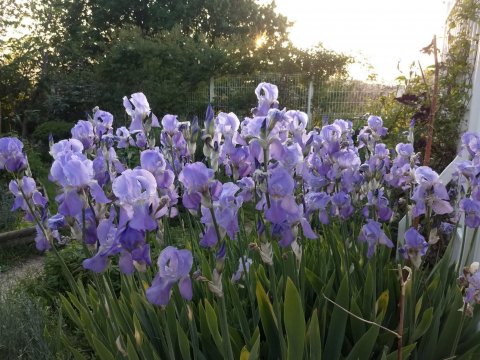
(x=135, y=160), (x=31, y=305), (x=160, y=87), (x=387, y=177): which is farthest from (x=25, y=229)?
(x=160, y=87)

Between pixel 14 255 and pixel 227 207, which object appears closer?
pixel 227 207

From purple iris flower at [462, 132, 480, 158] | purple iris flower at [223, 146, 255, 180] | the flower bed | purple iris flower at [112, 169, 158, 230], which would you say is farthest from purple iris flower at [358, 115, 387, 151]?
purple iris flower at [112, 169, 158, 230]

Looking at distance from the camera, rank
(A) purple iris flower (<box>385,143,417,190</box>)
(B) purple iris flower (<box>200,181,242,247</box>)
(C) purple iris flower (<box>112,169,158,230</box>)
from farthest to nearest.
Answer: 1. (A) purple iris flower (<box>385,143,417,190</box>)
2. (B) purple iris flower (<box>200,181,242,247</box>)
3. (C) purple iris flower (<box>112,169,158,230</box>)

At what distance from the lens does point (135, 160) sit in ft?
19.6

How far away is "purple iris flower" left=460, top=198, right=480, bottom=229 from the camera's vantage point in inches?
60.9

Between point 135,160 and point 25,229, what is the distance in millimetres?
1684

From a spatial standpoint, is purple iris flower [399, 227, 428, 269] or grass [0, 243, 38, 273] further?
grass [0, 243, 38, 273]

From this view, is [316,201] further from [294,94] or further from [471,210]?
[294,94]

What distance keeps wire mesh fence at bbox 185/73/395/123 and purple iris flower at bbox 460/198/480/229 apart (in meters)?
9.90

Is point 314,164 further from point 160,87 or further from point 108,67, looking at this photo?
point 108,67

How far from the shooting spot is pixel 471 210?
5.11ft

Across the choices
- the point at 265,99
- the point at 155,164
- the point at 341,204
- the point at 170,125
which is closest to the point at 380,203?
the point at 341,204

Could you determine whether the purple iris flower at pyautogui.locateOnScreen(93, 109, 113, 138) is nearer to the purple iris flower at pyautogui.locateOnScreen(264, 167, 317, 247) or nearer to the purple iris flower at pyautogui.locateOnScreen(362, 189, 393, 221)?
the purple iris flower at pyautogui.locateOnScreen(264, 167, 317, 247)

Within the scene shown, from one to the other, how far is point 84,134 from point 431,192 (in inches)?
54.1
